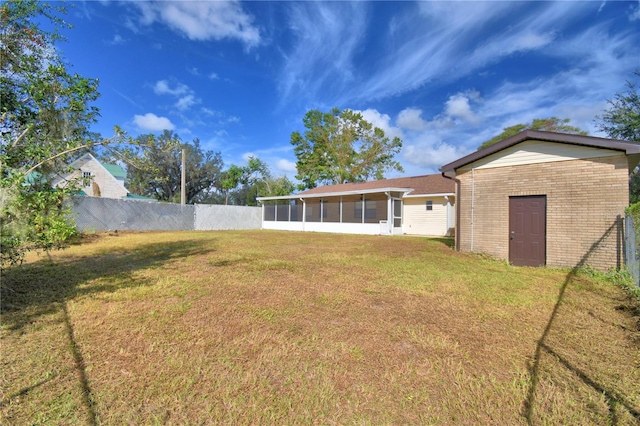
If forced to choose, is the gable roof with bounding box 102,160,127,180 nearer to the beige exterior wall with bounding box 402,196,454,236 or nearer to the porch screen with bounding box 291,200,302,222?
the porch screen with bounding box 291,200,302,222

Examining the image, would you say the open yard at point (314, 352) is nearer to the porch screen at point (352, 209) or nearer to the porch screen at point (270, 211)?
the porch screen at point (352, 209)

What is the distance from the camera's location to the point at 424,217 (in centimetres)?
1575

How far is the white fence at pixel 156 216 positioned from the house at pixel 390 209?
17.0ft

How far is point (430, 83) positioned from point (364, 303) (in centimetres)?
1676

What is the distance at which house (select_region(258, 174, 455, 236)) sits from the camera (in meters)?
15.1

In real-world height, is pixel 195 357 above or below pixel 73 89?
below

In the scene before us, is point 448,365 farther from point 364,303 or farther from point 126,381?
point 126,381

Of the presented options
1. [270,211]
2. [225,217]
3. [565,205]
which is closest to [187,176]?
[225,217]

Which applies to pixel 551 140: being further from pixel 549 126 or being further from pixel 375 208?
pixel 549 126

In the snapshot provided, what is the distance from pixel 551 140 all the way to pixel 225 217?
18.8 meters

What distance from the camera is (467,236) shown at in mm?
8180

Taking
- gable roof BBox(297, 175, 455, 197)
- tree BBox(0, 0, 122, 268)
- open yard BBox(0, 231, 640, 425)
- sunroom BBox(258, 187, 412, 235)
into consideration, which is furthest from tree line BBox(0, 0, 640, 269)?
gable roof BBox(297, 175, 455, 197)

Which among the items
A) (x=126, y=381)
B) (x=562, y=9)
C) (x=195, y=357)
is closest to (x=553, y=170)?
(x=562, y=9)

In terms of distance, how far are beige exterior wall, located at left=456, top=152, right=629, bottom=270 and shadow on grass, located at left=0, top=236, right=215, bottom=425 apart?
26.3ft
